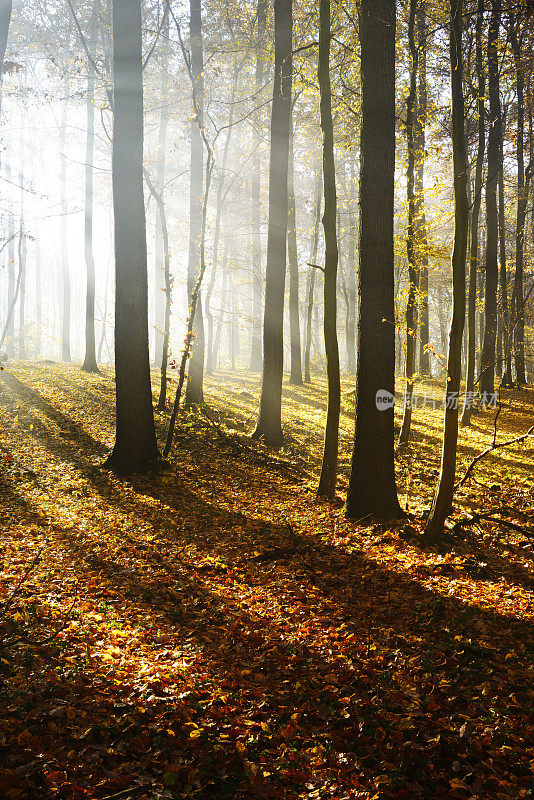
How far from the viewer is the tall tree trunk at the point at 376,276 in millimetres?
6051

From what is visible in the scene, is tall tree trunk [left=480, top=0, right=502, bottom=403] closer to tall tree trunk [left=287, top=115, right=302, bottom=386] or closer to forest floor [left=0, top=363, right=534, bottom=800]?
tall tree trunk [left=287, top=115, right=302, bottom=386]

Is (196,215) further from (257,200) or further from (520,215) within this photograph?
(520,215)

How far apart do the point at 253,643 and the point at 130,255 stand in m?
6.32

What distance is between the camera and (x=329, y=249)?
696cm

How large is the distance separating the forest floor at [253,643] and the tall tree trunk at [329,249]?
755mm

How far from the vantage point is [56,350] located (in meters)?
50.4

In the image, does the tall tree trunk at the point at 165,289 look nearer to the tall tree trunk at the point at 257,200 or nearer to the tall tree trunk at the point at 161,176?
the tall tree trunk at the point at 161,176

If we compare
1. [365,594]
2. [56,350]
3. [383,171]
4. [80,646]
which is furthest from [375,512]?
[56,350]

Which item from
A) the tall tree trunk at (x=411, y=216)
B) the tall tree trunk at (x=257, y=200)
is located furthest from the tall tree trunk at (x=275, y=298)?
the tall tree trunk at (x=257, y=200)

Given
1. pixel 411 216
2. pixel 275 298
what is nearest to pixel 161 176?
pixel 275 298

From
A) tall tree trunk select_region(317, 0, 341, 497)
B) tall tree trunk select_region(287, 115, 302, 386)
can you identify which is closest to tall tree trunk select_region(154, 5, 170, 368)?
tall tree trunk select_region(287, 115, 302, 386)

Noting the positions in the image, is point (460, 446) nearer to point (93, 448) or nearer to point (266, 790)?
point (93, 448)

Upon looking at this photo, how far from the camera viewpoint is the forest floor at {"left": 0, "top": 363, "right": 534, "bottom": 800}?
272 cm

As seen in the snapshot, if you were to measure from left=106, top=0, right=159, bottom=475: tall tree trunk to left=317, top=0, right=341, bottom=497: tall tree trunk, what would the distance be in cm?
303
